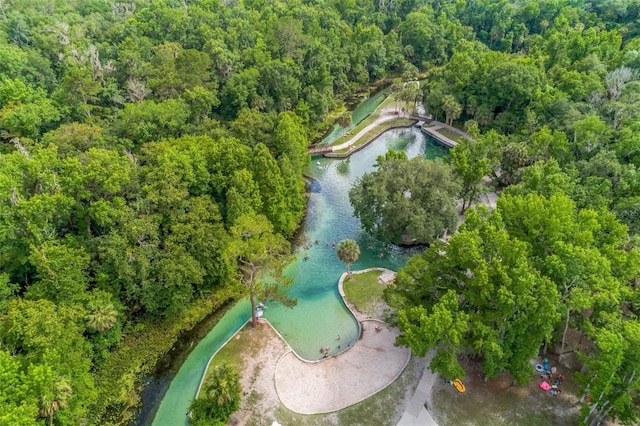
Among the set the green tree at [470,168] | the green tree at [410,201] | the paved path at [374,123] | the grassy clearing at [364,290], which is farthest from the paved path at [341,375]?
the paved path at [374,123]

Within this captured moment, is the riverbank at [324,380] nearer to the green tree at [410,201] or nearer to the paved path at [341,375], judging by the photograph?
the paved path at [341,375]

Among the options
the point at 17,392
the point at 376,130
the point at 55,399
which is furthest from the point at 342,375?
the point at 376,130

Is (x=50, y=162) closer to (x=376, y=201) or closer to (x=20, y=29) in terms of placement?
(x=376, y=201)

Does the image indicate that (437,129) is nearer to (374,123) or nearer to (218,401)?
(374,123)

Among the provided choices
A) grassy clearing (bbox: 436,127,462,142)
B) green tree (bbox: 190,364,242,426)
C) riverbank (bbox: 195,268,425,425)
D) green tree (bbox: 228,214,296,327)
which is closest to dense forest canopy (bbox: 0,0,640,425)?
green tree (bbox: 228,214,296,327)

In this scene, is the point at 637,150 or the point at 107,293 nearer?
the point at 107,293

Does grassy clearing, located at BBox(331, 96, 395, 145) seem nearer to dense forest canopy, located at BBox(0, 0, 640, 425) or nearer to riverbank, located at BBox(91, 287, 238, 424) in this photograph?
dense forest canopy, located at BBox(0, 0, 640, 425)

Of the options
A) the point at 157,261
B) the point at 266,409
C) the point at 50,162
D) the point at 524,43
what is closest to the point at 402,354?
the point at 266,409
